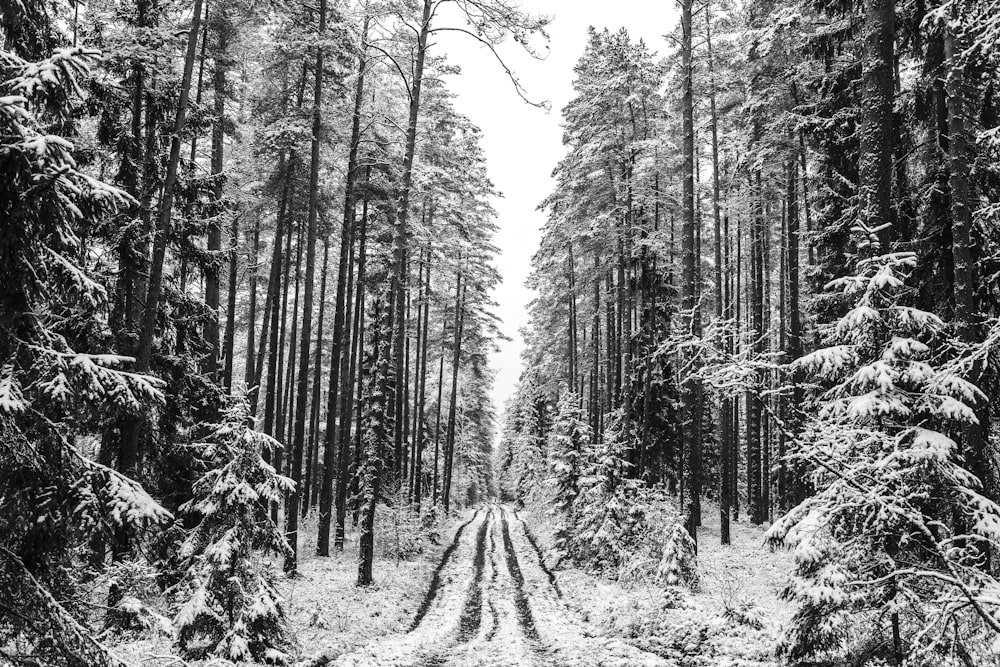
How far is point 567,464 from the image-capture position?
22.2 metres

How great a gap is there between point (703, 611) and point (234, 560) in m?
9.07

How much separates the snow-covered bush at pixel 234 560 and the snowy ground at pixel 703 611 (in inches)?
271

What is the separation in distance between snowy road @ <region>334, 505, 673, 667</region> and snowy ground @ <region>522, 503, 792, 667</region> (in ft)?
1.87

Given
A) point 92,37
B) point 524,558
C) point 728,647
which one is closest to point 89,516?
point 728,647

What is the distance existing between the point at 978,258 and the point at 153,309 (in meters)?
16.2

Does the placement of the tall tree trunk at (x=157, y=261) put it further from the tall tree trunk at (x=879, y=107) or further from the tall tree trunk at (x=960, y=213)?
the tall tree trunk at (x=960, y=213)

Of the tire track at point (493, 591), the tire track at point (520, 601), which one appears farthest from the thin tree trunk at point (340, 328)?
the tire track at point (520, 601)

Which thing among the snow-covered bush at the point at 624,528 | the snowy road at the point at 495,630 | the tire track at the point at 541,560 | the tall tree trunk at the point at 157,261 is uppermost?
the tall tree trunk at the point at 157,261

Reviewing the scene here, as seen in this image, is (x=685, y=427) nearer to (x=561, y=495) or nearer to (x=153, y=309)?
(x=561, y=495)

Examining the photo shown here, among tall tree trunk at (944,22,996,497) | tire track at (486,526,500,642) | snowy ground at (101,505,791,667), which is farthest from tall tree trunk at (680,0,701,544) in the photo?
tire track at (486,526,500,642)

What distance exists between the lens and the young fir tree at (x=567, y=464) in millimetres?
21625

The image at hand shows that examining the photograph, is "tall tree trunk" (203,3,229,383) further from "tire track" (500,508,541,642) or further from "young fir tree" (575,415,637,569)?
"young fir tree" (575,415,637,569)

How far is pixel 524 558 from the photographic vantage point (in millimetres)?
22250

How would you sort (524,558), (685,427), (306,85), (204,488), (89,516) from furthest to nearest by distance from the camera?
(685,427) < (524,558) < (306,85) < (204,488) < (89,516)
